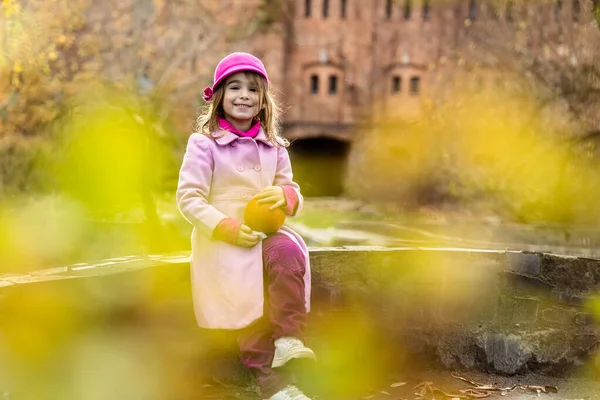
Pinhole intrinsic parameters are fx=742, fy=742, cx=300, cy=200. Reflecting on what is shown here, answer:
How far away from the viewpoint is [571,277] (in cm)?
437

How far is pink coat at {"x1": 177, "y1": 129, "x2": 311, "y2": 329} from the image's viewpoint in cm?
300

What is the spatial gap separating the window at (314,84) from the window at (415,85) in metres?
3.63

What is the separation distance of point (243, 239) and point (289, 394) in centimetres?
63

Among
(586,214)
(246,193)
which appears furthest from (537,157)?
(246,193)

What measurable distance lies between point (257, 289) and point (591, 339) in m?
2.12

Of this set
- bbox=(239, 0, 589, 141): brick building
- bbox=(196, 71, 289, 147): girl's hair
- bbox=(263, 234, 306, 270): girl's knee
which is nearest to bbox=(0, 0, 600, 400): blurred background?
bbox=(239, 0, 589, 141): brick building

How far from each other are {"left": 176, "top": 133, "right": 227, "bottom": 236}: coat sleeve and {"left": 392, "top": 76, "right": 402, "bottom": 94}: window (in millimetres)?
26063

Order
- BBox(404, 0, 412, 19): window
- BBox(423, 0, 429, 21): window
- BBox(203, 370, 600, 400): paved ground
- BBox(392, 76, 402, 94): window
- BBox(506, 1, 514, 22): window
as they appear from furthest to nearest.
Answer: BBox(392, 76, 402, 94): window < BBox(423, 0, 429, 21): window < BBox(404, 0, 412, 19): window < BBox(506, 1, 514, 22): window < BBox(203, 370, 600, 400): paved ground

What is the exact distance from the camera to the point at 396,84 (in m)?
28.7

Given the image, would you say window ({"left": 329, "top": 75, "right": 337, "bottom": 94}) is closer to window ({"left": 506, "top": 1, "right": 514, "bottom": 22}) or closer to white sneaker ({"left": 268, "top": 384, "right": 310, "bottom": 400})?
window ({"left": 506, "top": 1, "right": 514, "bottom": 22})

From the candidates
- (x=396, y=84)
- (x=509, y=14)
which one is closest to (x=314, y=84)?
(x=396, y=84)

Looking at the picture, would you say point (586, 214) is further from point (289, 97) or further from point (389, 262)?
point (289, 97)

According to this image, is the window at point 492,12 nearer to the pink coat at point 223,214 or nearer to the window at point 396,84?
the window at point 396,84

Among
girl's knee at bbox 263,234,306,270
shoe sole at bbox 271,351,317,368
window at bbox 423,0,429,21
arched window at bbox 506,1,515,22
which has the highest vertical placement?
window at bbox 423,0,429,21
